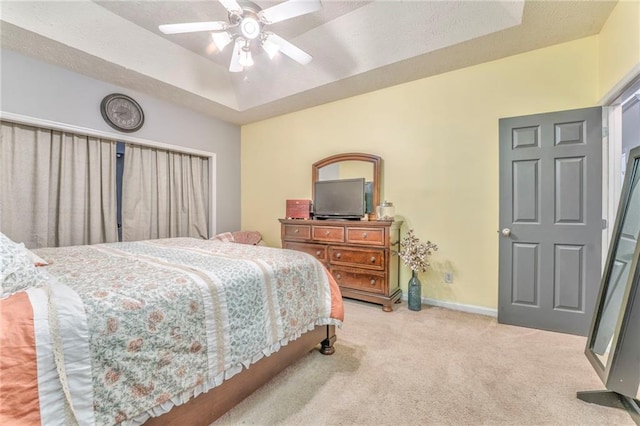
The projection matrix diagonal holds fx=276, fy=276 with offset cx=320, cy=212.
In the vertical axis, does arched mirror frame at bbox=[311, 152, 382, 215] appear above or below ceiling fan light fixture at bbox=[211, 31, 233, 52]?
below

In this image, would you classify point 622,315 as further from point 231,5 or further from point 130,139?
point 130,139

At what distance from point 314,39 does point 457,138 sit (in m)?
1.88

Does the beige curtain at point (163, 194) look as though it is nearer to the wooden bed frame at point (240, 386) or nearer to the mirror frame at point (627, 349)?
the wooden bed frame at point (240, 386)

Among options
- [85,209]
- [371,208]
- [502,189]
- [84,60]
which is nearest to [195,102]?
[84,60]

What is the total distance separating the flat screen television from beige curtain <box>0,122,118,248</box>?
2.49m

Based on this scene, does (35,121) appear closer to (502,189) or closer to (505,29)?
(505,29)

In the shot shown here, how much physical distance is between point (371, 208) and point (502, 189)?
1376 mm

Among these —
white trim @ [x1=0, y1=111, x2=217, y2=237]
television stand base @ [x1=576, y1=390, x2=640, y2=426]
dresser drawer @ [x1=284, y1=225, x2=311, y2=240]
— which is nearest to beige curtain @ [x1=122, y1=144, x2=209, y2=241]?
white trim @ [x1=0, y1=111, x2=217, y2=237]

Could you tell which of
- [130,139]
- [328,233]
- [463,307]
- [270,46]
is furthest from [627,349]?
[130,139]

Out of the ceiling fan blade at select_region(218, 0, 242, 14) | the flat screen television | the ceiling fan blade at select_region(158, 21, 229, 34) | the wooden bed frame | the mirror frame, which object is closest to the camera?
the wooden bed frame

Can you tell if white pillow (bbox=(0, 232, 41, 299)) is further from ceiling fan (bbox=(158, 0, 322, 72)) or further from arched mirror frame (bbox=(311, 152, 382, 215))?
arched mirror frame (bbox=(311, 152, 382, 215))

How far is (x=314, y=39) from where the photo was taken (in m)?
2.99

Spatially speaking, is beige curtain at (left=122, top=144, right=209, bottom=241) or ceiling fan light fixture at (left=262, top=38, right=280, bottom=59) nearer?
ceiling fan light fixture at (left=262, top=38, right=280, bottom=59)

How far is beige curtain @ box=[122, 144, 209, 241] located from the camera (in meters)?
3.49
